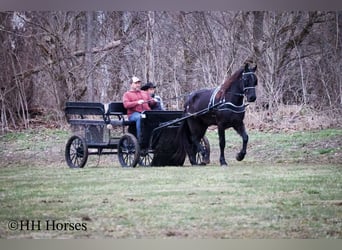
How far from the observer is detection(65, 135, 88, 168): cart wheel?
9.01 metres

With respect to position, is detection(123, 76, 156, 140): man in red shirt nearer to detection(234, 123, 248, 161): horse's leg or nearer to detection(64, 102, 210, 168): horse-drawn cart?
detection(64, 102, 210, 168): horse-drawn cart

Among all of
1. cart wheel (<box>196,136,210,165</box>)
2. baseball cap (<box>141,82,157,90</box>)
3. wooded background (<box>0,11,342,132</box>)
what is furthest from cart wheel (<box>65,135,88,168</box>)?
cart wheel (<box>196,136,210,165</box>)

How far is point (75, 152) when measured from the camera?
29.7ft

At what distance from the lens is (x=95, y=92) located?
355 inches

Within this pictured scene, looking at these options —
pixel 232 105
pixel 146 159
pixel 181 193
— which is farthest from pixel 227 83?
pixel 181 193

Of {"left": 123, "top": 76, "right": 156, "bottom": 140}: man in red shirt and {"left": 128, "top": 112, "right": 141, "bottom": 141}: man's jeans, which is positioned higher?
{"left": 123, "top": 76, "right": 156, "bottom": 140}: man in red shirt

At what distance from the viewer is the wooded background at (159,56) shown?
883 cm

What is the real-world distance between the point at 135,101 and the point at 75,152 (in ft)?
2.69

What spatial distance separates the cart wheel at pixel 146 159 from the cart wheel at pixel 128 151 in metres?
0.14

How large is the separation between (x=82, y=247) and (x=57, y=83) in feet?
6.35

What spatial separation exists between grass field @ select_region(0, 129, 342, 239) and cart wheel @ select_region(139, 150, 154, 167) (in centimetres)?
22

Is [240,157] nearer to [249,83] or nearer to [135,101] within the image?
[249,83]
